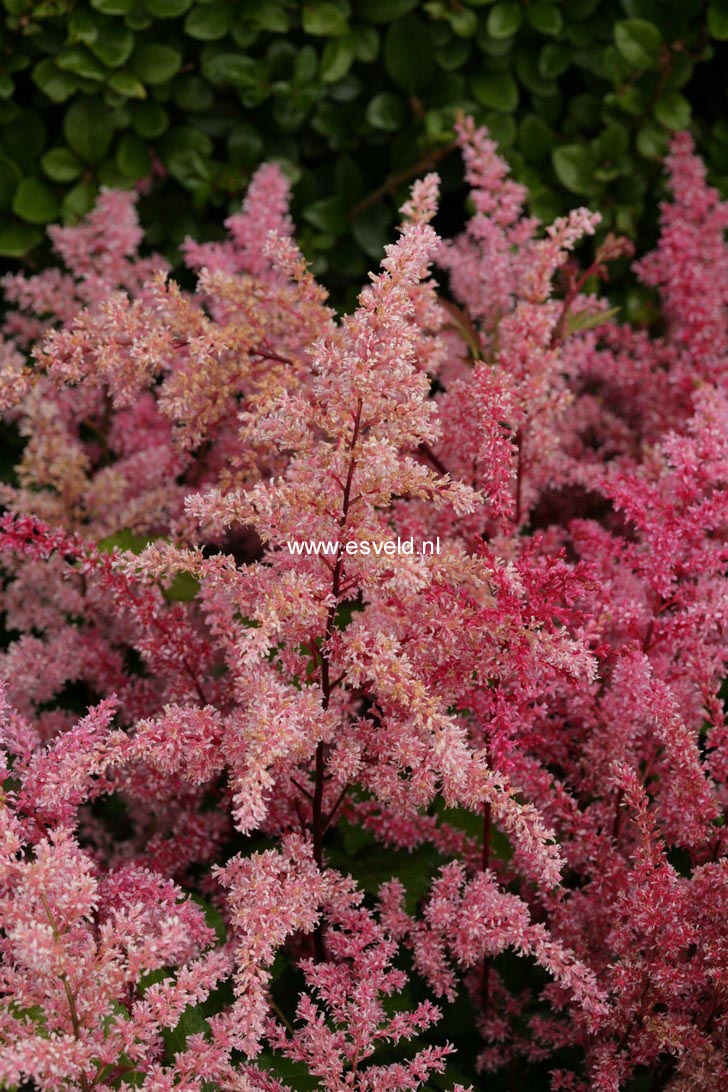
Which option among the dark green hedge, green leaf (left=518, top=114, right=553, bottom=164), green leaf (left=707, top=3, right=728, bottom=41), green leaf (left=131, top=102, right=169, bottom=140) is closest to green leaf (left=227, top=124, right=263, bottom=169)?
the dark green hedge

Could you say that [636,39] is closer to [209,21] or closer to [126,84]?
[209,21]

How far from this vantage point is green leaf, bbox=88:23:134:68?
1.57 meters

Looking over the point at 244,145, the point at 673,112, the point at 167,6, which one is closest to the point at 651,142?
the point at 673,112

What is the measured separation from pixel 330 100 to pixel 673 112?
57cm

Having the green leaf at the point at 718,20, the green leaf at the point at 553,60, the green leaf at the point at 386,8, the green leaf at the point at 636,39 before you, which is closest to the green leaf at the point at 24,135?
the green leaf at the point at 386,8

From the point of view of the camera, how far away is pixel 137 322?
1124mm

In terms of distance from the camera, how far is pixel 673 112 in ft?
5.64

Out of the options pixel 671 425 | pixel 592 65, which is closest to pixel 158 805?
pixel 671 425

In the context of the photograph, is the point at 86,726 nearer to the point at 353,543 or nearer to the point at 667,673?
the point at 353,543

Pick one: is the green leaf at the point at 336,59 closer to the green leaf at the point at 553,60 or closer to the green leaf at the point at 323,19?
the green leaf at the point at 323,19

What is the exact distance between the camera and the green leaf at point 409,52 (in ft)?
5.46

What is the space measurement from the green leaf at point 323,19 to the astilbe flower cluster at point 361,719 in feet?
0.85

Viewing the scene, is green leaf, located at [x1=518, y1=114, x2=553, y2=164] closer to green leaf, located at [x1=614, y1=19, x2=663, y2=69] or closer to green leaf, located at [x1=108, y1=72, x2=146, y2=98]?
green leaf, located at [x1=614, y1=19, x2=663, y2=69]

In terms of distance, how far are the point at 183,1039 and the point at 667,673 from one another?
2.14 ft
